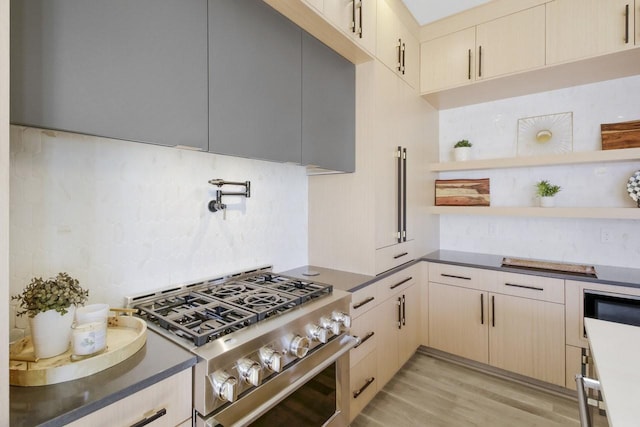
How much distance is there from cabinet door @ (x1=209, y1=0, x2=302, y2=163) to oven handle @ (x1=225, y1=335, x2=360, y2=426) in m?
1.00

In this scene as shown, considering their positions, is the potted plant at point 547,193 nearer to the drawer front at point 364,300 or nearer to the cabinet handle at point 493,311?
the cabinet handle at point 493,311

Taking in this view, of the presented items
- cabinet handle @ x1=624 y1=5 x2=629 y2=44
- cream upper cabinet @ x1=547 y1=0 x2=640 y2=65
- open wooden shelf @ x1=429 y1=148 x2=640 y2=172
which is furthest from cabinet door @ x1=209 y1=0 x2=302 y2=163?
cabinet handle @ x1=624 y1=5 x2=629 y2=44

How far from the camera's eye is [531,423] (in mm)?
1921

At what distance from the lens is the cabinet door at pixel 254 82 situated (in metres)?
1.27

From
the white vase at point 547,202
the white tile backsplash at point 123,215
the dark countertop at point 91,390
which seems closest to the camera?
the dark countertop at point 91,390

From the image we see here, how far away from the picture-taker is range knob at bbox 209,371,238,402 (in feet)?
3.19

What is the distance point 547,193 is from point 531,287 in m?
0.83

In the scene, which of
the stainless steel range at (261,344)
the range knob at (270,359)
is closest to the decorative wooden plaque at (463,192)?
the stainless steel range at (261,344)

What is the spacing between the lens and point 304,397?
1.36 m

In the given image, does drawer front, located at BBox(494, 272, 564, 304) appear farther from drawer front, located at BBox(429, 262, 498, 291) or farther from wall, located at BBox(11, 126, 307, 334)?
wall, located at BBox(11, 126, 307, 334)

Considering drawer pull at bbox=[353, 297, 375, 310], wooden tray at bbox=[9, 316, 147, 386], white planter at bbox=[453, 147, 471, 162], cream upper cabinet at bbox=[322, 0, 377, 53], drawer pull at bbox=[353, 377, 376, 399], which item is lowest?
drawer pull at bbox=[353, 377, 376, 399]

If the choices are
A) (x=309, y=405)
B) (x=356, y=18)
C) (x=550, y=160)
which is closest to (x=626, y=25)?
(x=550, y=160)

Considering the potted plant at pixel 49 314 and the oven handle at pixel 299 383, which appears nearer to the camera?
the potted plant at pixel 49 314

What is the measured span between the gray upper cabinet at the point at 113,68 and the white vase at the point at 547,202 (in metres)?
2.66
